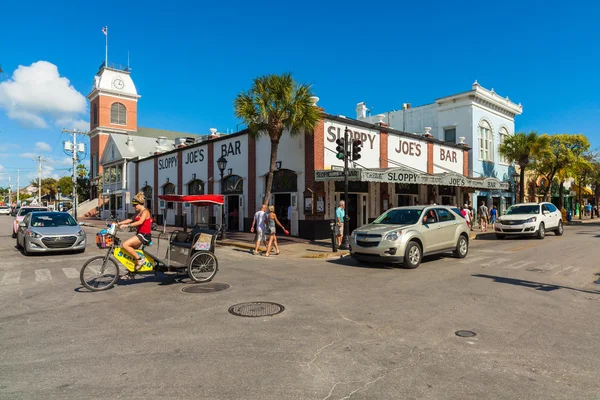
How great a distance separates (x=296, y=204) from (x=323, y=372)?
1564 centimetres

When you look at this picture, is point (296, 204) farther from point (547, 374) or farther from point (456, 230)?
point (547, 374)

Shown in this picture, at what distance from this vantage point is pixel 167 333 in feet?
17.2

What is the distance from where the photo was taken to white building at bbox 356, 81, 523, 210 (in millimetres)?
30672

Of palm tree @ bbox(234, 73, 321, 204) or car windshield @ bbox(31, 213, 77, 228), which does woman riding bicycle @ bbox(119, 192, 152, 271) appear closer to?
car windshield @ bbox(31, 213, 77, 228)

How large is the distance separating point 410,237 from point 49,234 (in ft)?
36.8

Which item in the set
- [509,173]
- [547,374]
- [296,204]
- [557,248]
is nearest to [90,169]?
[296,204]

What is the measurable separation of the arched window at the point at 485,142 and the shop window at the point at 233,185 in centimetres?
1982

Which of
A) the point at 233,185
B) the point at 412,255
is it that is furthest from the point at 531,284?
the point at 233,185

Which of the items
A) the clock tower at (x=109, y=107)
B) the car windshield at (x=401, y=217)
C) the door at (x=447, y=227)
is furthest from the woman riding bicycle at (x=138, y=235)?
the clock tower at (x=109, y=107)

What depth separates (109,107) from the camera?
56531 mm

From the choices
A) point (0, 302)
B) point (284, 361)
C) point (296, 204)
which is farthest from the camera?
point (296, 204)

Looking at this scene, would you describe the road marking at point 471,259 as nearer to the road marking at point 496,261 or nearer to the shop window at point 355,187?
the road marking at point 496,261

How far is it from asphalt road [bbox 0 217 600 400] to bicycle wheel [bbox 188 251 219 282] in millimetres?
405

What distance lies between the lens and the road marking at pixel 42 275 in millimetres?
9062
